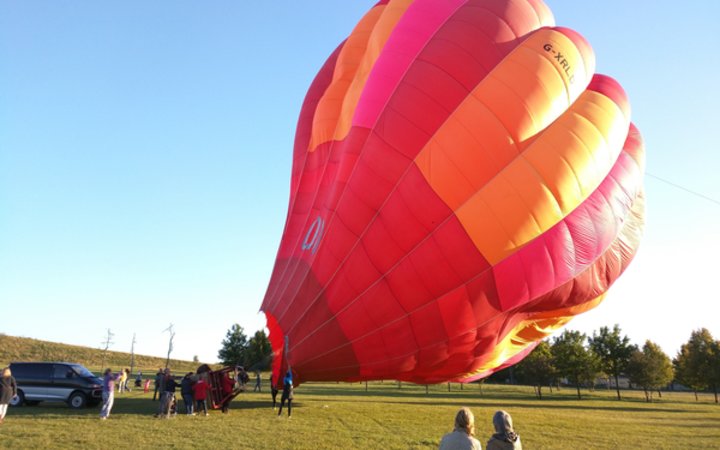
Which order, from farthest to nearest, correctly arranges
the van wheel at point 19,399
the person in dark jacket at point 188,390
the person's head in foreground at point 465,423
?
the van wheel at point 19,399, the person in dark jacket at point 188,390, the person's head in foreground at point 465,423

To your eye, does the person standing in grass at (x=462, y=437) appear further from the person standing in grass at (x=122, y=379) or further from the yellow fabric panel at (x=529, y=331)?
the person standing in grass at (x=122, y=379)

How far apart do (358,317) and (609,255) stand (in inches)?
243

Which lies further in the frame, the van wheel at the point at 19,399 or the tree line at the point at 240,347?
the tree line at the point at 240,347

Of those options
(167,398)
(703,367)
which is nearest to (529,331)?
(167,398)

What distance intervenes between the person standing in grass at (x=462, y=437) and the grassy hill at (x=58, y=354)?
51383 millimetres

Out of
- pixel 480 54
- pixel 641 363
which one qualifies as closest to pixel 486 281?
pixel 480 54

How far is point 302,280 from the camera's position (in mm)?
11117

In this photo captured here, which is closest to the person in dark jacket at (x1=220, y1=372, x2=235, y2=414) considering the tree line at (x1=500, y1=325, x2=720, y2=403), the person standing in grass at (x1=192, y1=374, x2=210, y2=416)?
the person standing in grass at (x1=192, y1=374, x2=210, y2=416)

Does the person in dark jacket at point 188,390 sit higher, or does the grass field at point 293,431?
the person in dark jacket at point 188,390

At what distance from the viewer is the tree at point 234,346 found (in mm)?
40125

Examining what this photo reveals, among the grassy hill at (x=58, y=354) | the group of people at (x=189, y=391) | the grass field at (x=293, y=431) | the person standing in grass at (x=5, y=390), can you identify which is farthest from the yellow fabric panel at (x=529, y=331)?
the grassy hill at (x=58, y=354)

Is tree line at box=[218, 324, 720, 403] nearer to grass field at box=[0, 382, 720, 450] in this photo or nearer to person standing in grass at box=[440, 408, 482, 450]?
grass field at box=[0, 382, 720, 450]

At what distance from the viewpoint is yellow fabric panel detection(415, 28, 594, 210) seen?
31.7 ft

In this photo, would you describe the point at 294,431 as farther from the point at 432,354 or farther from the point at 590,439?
the point at 590,439
